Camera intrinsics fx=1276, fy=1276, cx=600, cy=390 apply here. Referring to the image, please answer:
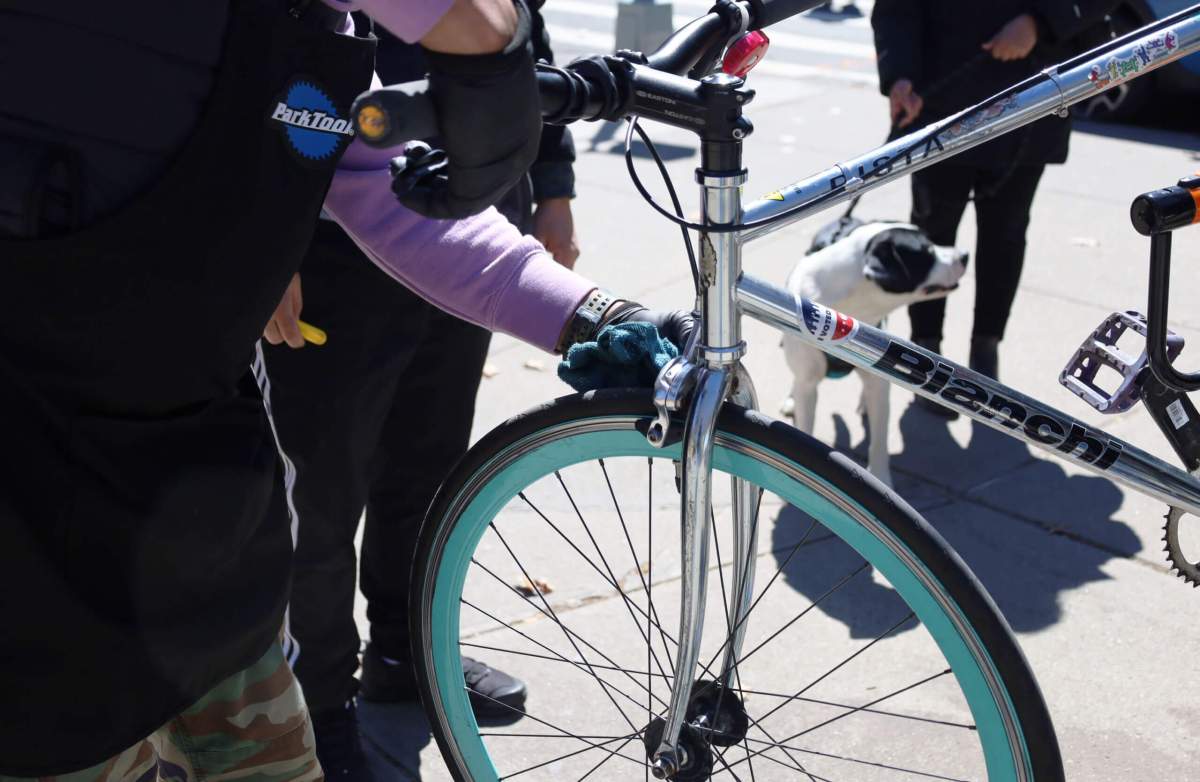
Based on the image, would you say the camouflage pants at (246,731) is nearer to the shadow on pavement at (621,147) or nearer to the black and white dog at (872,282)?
the black and white dog at (872,282)

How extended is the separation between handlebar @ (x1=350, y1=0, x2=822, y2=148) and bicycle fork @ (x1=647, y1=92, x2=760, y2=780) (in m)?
0.14

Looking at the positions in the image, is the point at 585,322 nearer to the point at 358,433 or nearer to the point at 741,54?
the point at 741,54

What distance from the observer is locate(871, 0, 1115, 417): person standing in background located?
379cm

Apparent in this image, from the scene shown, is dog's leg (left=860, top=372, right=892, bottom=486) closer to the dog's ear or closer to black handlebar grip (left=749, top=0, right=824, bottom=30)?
→ the dog's ear

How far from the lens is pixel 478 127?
1391 mm

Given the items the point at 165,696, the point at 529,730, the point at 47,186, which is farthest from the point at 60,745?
the point at 529,730

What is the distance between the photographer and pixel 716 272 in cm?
A: 174

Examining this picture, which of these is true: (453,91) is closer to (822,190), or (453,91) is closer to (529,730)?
(822,190)

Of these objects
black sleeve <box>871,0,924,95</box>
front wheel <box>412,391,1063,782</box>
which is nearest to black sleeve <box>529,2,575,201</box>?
front wheel <box>412,391,1063,782</box>

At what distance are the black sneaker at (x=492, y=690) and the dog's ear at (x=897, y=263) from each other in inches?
60.6

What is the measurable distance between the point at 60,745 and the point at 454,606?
70 cm

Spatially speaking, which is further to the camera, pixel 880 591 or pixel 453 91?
pixel 880 591

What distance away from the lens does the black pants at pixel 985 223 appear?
4.04 m

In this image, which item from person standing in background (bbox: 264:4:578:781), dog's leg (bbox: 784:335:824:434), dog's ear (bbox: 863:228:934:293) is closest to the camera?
person standing in background (bbox: 264:4:578:781)
